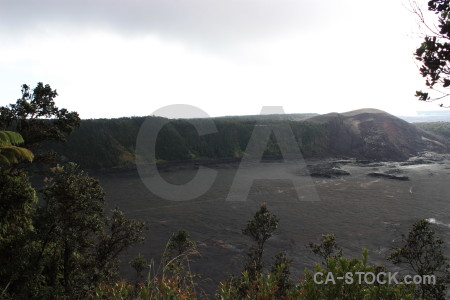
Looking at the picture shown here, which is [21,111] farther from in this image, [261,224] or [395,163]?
[395,163]

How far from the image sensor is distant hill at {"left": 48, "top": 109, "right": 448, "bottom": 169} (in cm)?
9819

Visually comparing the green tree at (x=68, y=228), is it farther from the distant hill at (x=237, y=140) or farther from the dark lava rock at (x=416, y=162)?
the dark lava rock at (x=416, y=162)

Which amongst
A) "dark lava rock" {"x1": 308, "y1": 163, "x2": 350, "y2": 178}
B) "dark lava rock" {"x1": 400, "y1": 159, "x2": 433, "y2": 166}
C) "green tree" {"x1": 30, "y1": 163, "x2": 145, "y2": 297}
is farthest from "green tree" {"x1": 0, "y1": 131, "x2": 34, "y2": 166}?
"dark lava rock" {"x1": 400, "y1": 159, "x2": 433, "y2": 166}

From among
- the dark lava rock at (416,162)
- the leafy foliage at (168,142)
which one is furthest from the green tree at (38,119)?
the dark lava rock at (416,162)

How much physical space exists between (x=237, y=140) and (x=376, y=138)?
5885cm

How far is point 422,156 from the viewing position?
12094 cm

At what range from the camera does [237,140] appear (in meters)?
128

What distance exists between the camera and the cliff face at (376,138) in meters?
120

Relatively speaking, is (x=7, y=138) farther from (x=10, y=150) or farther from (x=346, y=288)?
(x=346, y=288)

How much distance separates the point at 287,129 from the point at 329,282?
13203 cm

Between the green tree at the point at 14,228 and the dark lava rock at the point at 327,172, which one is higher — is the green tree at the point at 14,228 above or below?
above

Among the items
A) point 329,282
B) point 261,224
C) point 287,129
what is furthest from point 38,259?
point 287,129

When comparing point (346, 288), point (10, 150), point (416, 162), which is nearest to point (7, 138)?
point (10, 150)

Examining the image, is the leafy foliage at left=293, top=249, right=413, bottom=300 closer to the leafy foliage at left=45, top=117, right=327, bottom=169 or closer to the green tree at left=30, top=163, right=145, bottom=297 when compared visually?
the green tree at left=30, top=163, right=145, bottom=297
